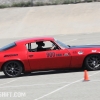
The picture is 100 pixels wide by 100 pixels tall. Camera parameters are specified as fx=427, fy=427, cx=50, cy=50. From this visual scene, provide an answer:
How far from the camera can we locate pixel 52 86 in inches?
488

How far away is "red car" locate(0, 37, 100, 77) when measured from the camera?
14625 mm

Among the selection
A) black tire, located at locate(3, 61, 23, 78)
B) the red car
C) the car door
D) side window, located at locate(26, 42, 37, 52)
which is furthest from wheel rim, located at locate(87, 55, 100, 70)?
black tire, located at locate(3, 61, 23, 78)

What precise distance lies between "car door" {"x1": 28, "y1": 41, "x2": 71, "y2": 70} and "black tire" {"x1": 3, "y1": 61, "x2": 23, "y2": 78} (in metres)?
0.47

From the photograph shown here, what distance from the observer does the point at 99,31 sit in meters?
34.5

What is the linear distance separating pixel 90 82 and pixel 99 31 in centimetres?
2226

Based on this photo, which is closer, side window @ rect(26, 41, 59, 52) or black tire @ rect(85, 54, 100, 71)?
black tire @ rect(85, 54, 100, 71)

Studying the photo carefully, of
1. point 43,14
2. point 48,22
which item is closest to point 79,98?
point 48,22

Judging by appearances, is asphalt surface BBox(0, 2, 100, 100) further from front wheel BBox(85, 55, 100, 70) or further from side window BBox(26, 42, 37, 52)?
side window BBox(26, 42, 37, 52)

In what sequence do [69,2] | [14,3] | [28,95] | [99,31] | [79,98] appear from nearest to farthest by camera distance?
[79,98], [28,95], [99,31], [69,2], [14,3]

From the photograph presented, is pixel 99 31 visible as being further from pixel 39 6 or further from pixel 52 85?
pixel 52 85

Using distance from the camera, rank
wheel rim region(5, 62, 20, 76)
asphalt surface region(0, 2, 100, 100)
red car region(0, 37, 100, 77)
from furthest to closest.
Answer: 1. wheel rim region(5, 62, 20, 76)
2. red car region(0, 37, 100, 77)
3. asphalt surface region(0, 2, 100, 100)

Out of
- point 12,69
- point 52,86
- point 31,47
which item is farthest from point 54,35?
point 52,86

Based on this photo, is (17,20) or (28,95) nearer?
(28,95)

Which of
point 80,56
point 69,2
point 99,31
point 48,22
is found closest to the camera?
point 80,56
